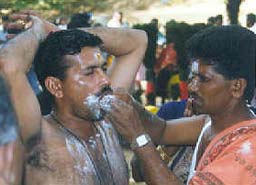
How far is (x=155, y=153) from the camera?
9.42 ft

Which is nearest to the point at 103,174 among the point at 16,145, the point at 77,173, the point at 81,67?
the point at 77,173

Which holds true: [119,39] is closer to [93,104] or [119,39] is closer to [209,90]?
[93,104]

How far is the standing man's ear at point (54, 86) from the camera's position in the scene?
3.14 m

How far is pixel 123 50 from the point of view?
3.57 m

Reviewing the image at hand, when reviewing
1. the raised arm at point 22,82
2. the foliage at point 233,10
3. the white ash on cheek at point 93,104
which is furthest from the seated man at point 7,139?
the foliage at point 233,10

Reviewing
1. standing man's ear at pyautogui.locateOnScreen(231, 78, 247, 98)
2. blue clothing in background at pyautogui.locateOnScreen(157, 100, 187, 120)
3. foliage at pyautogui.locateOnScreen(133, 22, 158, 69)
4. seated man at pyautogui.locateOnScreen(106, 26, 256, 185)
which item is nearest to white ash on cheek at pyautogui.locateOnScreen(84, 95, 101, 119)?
seated man at pyautogui.locateOnScreen(106, 26, 256, 185)

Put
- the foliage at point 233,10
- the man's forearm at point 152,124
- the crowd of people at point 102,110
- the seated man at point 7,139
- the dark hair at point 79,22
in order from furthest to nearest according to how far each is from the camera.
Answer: the foliage at point 233,10 < the dark hair at point 79,22 < the man's forearm at point 152,124 < the crowd of people at point 102,110 < the seated man at point 7,139

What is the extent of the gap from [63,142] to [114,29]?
794 mm

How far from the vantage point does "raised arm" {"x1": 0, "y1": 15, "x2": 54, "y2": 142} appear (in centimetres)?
279

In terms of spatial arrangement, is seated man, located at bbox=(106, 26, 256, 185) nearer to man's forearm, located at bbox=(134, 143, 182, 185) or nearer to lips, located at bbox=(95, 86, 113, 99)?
man's forearm, located at bbox=(134, 143, 182, 185)

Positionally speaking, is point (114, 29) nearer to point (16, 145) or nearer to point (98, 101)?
point (98, 101)

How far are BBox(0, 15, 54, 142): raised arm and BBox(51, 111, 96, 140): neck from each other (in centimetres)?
26

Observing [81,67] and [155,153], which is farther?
[81,67]

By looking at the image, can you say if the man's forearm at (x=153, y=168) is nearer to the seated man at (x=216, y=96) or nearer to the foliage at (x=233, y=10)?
the seated man at (x=216, y=96)
